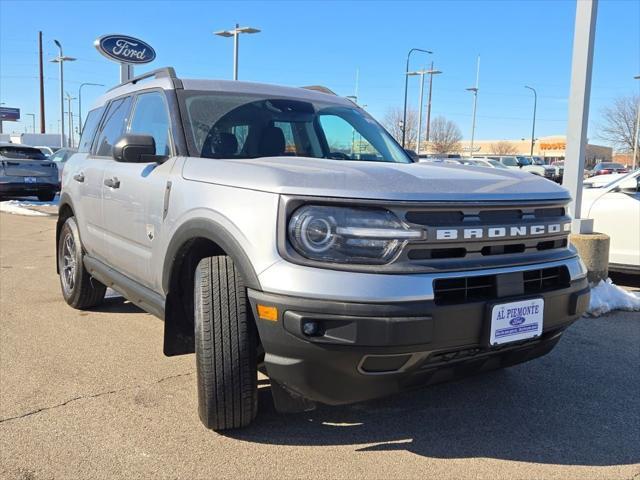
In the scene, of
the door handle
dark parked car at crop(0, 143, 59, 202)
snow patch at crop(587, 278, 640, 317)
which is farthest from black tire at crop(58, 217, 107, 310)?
dark parked car at crop(0, 143, 59, 202)

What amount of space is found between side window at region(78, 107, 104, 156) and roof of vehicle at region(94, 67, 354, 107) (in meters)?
0.55

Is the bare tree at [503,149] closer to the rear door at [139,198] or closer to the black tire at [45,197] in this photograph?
the black tire at [45,197]

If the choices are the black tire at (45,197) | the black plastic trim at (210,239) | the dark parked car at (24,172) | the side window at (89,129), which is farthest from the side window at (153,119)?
the black tire at (45,197)

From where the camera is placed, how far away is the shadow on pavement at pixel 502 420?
2.92 metres

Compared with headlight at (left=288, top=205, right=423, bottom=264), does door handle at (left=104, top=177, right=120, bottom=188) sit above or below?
above

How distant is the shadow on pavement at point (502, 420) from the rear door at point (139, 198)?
1.16 m

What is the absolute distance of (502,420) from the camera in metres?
3.25

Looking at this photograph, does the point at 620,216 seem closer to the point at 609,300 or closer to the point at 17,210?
the point at 609,300

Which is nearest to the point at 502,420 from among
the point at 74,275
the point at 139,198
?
the point at 139,198

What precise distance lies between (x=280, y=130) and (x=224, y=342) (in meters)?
→ 1.70

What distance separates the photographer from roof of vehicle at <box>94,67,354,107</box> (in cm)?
383

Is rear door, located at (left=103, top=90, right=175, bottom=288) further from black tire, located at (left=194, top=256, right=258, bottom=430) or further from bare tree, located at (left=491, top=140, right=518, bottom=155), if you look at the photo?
bare tree, located at (left=491, top=140, right=518, bottom=155)

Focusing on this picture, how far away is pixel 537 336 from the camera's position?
2768 mm

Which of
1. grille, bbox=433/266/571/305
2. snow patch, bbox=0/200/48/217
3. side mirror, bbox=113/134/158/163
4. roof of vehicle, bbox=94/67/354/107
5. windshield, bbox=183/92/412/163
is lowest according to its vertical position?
snow patch, bbox=0/200/48/217
